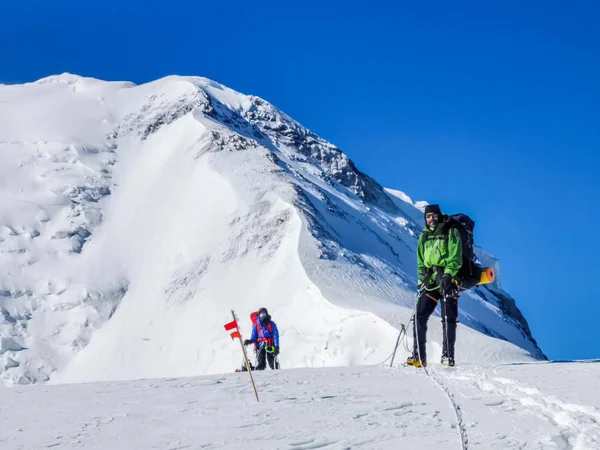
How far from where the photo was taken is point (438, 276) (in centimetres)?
1066

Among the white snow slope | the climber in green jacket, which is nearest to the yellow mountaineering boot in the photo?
the climber in green jacket

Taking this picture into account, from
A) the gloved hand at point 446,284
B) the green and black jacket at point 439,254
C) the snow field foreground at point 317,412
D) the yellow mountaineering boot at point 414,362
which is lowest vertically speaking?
the snow field foreground at point 317,412

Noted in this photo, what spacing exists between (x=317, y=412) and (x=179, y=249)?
43376mm

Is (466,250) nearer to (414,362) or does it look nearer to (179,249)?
(414,362)

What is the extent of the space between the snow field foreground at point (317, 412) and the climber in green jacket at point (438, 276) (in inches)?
60.9

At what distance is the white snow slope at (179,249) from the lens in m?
33.7

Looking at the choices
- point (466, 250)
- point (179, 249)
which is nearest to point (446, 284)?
point (466, 250)

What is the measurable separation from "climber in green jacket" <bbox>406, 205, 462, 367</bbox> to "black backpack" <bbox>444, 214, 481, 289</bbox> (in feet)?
0.45

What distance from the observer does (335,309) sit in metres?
31.0

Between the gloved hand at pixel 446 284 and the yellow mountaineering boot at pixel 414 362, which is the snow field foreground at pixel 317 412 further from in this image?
the gloved hand at pixel 446 284

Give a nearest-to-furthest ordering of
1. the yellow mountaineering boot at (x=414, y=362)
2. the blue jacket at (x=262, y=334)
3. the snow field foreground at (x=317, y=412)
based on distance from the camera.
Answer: the snow field foreground at (x=317, y=412), the yellow mountaineering boot at (x=414, y=362), the blue jacket at (x=262, y=334)

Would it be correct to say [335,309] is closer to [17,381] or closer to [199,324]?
[199,324]

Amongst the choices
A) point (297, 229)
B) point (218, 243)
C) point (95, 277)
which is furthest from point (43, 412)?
point (95, 277)

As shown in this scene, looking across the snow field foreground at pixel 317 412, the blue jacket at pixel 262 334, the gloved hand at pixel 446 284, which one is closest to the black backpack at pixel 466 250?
the gloved hand at pixel 446 284
